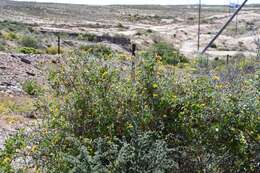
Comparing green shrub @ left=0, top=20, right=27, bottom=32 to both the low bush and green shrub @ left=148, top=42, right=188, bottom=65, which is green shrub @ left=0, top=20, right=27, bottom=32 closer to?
green shrub @ left=148, top=42, right=188, bottom=65

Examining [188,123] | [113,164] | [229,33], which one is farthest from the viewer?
[229,33]

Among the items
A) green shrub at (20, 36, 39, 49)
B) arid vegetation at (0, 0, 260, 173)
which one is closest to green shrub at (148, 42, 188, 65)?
arid vegetation at (0, 0, 260, 173)

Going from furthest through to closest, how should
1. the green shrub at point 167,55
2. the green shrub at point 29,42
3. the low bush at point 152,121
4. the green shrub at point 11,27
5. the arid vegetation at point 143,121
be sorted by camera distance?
1. the green shrub at point 11,27
2. the green shrub at point 29,42
3. the green shrub at point 167,55
4. the low bush at point 152,121
5. the arid vegetation at point 143,121

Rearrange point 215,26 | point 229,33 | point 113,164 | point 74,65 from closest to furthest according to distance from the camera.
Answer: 1. point 113,164
2. point 74,65
3. point 229,33
4. point 215,26

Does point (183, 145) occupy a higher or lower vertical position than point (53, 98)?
lower

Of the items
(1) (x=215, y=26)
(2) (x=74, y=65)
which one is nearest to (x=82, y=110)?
(2) (x=74, y=65)

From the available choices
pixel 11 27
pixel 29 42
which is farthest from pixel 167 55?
pixel 11 27

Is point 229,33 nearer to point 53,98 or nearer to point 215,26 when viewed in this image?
point 215,26

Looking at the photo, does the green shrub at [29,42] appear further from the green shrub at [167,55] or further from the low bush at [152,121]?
the low bush at [152,121]

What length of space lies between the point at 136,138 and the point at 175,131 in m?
0.63

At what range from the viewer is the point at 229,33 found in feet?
319

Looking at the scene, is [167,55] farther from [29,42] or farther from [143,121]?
[29,42]

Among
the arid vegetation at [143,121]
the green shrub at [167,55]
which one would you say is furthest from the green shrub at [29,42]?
the arid vegetation at [143,121]

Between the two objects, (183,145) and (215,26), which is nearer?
(183,145)
